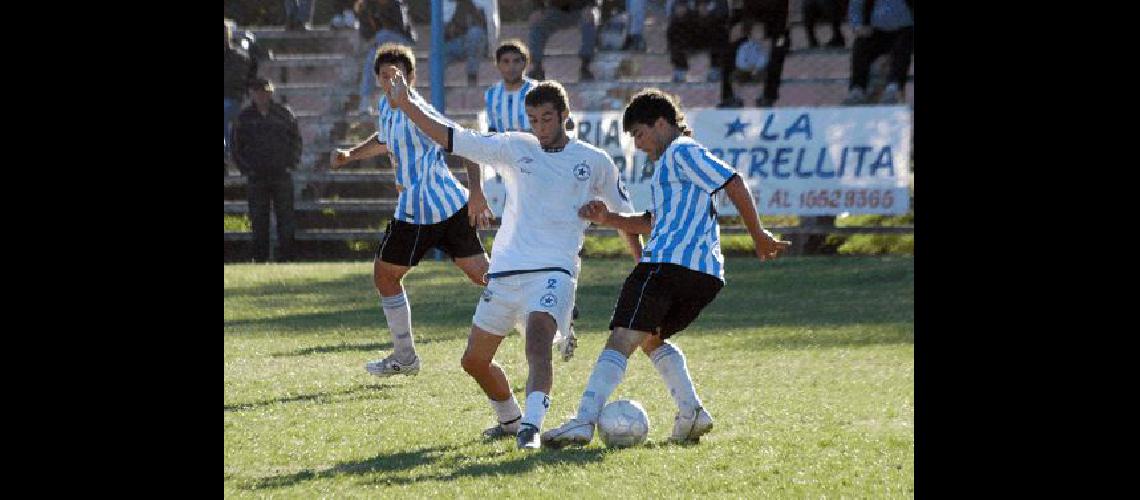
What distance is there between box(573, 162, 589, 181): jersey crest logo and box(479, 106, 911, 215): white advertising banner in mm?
10880

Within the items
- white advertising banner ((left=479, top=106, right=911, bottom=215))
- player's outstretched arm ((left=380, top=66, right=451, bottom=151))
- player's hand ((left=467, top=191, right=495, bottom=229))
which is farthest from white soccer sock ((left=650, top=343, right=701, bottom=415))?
white advertising banner ((left=479, top=106, right=911, bottom=215))

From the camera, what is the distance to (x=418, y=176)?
32.4ft

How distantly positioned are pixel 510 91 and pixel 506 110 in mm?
151

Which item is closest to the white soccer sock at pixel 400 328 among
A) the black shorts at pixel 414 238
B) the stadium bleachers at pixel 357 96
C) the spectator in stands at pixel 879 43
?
the black shorts at pixel 414 238

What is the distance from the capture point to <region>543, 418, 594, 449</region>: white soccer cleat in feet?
23.6

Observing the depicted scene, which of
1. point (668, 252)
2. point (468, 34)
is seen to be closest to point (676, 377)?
point (668, 252)

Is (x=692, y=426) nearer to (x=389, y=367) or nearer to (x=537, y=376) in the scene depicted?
(x=537, y=376)

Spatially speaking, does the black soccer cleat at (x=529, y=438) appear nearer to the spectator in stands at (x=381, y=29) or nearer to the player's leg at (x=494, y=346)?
the player's leg at (x=494, y=346)
